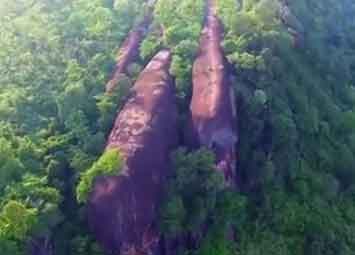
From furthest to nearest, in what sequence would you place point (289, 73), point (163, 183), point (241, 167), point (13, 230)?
point (289, 73)
point (241, 167)
point (163, 183)
point (13, 230)

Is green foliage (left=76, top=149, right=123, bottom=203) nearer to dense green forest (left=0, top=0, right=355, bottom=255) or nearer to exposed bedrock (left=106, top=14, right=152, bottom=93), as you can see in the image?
dense green forest (left=0, top=0, right=355, bottom=255)

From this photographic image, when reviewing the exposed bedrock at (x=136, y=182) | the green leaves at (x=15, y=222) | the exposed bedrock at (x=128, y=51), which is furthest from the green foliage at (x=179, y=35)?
the green leaves at (x=15, y=222)

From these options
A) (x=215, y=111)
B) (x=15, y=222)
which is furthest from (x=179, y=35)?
(x=15, y=222)

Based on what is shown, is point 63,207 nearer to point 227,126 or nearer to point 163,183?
point 163,183

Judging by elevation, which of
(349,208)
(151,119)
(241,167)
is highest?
(151,119)

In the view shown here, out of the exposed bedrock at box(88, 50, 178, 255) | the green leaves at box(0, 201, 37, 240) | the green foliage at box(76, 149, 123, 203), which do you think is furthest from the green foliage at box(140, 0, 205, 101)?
the green leaves at box(0, 201, 37, 240)

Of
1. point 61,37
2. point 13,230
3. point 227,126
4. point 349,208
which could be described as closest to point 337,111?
point 349,208

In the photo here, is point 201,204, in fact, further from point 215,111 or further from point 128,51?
point 128,51
